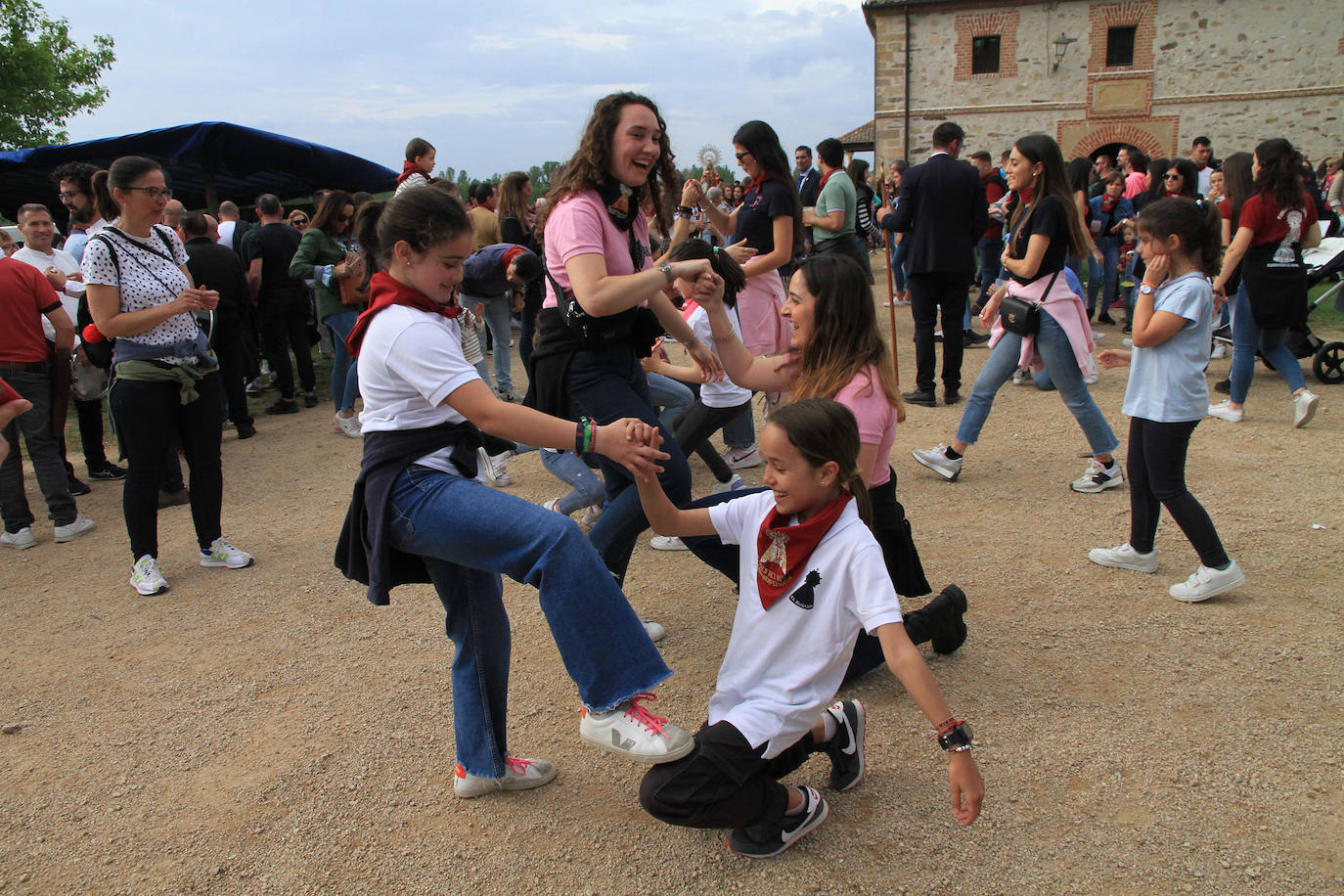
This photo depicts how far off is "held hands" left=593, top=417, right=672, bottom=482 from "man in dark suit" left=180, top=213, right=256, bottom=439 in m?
5.53

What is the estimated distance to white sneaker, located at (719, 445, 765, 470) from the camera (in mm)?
5863

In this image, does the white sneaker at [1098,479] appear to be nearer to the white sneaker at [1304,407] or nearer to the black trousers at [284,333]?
the white sneaker at [1304,407]

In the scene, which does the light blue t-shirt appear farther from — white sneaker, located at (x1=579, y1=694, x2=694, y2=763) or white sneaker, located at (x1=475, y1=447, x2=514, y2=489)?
white sneaker, located at (x1=475, y1=447, x2=514, y2=489)

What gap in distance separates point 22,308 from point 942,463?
5.63 meters

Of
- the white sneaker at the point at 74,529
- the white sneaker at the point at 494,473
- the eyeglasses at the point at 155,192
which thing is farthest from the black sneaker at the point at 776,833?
the white sneaker at the point at 74,529

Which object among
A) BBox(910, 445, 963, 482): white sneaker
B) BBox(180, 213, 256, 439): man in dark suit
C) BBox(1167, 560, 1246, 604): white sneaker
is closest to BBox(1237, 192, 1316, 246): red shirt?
BBox(910, 445, 963, 482): white sneaker

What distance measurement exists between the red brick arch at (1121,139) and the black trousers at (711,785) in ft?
97.5

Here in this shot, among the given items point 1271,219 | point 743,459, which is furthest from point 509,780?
point 1271,219

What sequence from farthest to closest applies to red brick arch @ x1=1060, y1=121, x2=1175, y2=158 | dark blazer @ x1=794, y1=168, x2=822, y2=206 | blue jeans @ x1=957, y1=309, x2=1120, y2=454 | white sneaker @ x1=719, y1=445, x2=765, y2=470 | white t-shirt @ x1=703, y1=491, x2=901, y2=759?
1. red brick arch @ x1=1060, y1=121, x2=1175, y2=158
2. dark blazer @ x1=794, y1=168, x2=822, y2=206
3. white sneaker @ x1=719, y1=445, x2=765, y2=470
4. blue jeans @ x1=957, y1=309, x2=1120, y2=454
5. white t-shirt @ x1=703, y1=491, x2=901, y2=759

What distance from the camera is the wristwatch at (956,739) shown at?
188 centimetres

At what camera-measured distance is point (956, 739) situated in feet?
6.19

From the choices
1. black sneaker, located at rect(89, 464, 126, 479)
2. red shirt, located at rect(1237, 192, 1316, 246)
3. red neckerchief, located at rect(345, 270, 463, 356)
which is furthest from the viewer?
black sneaker, located at rect(89, 464, 126, 479)

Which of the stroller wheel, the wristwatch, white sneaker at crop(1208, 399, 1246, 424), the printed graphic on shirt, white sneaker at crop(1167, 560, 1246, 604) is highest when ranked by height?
the printed graphic on shirt

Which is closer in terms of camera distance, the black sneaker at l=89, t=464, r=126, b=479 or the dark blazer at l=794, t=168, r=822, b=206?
the black sneaker at l=89, t=464, r=126, b=479
